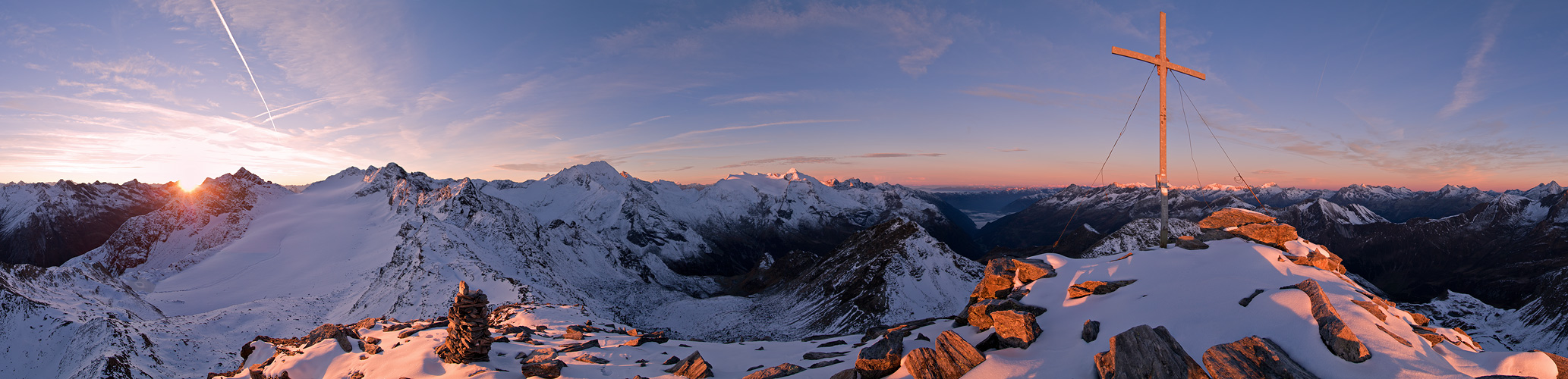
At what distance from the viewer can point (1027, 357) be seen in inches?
484

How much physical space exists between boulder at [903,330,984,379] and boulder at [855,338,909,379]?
410mm

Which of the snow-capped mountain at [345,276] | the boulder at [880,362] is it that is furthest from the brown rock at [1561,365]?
the snow-capped mountain at [345,276]

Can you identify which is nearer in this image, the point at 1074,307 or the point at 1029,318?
the point at 1029,318

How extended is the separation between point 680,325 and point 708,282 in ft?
247

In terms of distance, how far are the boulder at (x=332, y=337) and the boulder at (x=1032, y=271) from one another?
27.4m

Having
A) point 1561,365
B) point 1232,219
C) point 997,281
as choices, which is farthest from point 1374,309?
point 1232,219

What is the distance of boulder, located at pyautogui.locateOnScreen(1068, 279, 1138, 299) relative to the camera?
15875 millimetres

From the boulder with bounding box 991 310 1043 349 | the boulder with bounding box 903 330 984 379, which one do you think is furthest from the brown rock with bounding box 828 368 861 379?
the boulder with bounding box 991 310 1043 349

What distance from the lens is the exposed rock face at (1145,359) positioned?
9.84 m

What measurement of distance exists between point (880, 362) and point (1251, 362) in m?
7.59

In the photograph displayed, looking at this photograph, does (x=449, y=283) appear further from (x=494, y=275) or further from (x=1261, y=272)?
(x=1261, y=272)

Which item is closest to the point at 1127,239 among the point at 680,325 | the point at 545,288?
the point at 680,325

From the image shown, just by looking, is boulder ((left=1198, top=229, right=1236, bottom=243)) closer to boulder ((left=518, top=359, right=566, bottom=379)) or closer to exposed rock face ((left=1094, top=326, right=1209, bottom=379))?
exposed rock face ((left=1094, top=326, right=1209, bottom=379))

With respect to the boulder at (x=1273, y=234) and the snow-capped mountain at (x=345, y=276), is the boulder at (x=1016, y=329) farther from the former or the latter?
the snow-capped mountain at (x=345, y=276)
